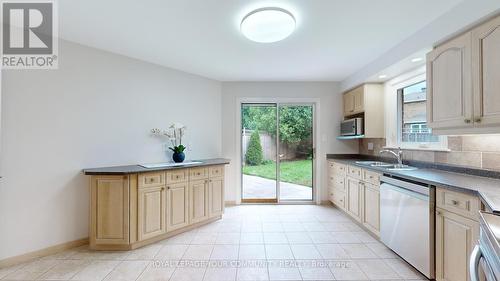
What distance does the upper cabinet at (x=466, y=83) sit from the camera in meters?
1.73

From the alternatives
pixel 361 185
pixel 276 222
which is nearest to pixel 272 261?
pixel 276 222

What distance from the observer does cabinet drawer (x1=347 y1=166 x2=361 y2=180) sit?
3279mm

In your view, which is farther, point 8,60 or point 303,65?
point 303,65

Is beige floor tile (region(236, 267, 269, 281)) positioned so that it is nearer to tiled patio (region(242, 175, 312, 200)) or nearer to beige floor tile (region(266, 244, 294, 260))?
beige floor tile (region(266, 244, 294, 260))

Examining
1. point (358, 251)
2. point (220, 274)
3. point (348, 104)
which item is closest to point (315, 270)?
point (358, 251)

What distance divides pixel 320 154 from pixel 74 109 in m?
3.97

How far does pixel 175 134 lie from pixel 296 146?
234 cm

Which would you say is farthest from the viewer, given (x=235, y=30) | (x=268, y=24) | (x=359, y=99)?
(x=359, y=99)

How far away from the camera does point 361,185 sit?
3.20 m

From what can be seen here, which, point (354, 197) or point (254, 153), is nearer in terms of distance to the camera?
point (354, 197)

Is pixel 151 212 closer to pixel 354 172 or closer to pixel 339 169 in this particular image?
pixel 354 172

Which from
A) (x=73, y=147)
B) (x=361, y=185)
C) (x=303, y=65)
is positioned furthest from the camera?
(x=303, y=65)

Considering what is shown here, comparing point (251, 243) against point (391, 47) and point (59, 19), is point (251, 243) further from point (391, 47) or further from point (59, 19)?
point (59, 19)

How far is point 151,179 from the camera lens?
2.80 metres
